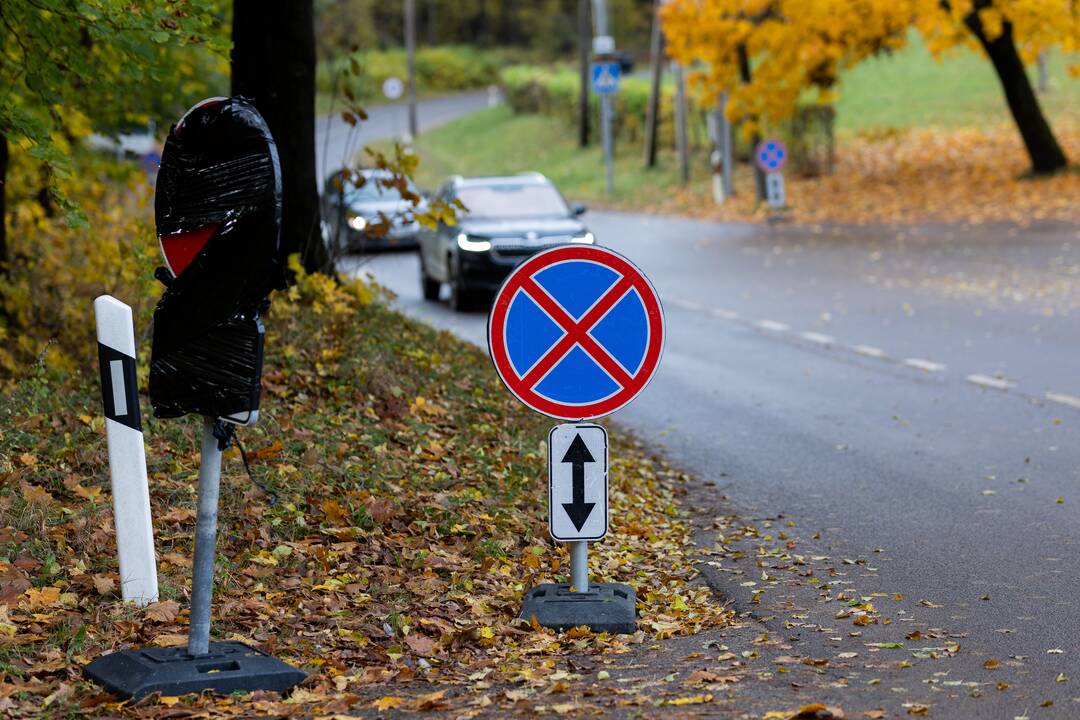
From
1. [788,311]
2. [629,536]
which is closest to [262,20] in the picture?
[629,536]

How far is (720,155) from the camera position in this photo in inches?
1393

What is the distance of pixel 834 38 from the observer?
31.2m

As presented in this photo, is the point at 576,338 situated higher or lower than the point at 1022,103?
lower

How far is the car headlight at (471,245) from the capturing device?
2070 centimetres

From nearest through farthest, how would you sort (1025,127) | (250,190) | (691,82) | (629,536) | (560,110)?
(250,190), (629,536), (1025,127), (691,82), (560,110)

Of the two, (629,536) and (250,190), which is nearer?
(250,190)

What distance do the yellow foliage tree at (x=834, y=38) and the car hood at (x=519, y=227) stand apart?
11144 mm

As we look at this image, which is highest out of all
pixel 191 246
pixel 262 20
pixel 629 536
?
pixel 262 20

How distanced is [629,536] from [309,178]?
5027mm

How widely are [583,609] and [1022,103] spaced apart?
27070mm

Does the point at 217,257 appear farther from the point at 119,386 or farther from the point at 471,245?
the point at 471,245

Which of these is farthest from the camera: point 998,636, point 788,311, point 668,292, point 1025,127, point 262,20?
point 1025,127

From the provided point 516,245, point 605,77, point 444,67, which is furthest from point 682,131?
point 444,67

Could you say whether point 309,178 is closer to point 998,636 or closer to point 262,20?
point 262,20
